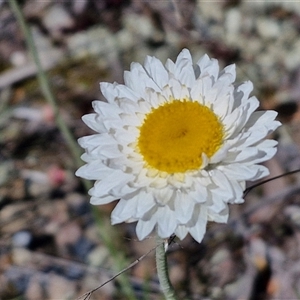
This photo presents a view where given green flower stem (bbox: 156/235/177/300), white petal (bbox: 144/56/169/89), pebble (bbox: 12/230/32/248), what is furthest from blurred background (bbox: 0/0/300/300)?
white petal (bbox: 144/56/169/89)

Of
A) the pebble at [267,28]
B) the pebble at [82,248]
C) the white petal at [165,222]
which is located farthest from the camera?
the pebble at [267,28]

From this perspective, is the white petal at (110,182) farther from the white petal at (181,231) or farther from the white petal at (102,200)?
the white petal at (181,231)

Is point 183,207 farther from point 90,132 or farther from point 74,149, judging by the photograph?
point 90,132

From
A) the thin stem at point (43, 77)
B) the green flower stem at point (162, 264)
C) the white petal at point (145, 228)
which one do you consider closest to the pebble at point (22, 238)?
the thin stem at point (43, 77)

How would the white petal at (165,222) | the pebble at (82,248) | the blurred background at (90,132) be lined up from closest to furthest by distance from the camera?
the white petal at (165,222) → the blurred background at (90,132) → the pebble at (82,248)

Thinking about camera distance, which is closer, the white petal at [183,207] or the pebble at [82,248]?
the white petal at [183,207]

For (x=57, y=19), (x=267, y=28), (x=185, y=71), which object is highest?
(x=57, y=19)

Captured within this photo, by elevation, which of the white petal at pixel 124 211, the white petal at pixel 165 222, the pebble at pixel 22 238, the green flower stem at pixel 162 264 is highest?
the pebble at pixel 22 238

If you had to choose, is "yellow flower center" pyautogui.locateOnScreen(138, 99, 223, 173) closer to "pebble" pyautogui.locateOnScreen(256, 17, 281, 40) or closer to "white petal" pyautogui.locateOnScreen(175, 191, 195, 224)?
"white petal" pyautogui.locateOnScreen(175, 191, 195, 224)

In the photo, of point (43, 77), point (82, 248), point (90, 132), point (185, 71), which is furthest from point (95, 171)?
point (90, 132)
